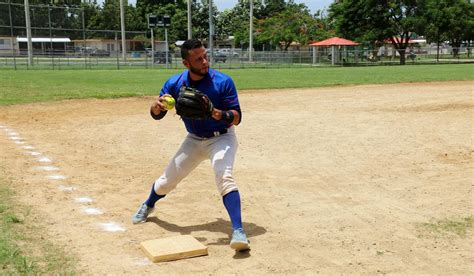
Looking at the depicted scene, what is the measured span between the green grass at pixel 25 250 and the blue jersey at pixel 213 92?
1555 mm

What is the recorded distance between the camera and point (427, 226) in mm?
4922

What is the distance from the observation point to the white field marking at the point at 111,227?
4840 millimetres

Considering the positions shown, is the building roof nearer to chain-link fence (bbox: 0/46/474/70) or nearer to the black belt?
chain-link fence (bbox: 0/46/474/70)

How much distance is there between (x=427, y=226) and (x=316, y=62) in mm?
47584

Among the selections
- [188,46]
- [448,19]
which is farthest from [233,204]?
[448,19]

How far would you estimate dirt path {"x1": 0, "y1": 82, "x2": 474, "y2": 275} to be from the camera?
4180 millimetres

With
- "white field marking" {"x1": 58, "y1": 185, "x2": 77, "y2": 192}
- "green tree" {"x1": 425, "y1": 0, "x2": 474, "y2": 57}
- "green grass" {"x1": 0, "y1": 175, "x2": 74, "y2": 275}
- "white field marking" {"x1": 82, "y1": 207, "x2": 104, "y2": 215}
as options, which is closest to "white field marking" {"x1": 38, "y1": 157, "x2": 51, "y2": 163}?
"white field marking" {"x1": 58, "y1": 185, "x2": 77, "y2": 192}

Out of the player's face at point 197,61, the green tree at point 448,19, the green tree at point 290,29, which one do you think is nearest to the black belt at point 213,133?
the player's face at point 197,61

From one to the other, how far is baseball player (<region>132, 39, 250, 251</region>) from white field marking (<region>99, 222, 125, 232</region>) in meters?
0.54

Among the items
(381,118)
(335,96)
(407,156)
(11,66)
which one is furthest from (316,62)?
(407,156)

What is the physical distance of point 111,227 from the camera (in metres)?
4.92

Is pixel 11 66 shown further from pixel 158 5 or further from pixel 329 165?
pixel 158 5

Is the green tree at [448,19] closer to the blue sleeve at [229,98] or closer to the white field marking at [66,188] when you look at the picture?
the white field marking at [66,188]

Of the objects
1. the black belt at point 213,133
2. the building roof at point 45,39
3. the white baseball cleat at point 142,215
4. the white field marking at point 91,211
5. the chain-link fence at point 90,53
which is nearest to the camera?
the black belt at point 213,133
